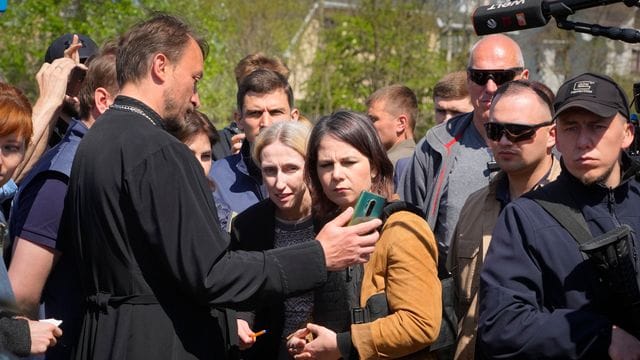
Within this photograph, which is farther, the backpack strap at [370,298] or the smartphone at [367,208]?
the backpack strap at [370,298]

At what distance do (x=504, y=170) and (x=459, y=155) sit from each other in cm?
86

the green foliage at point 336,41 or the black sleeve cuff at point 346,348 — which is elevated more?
the green foliage at point 336,41

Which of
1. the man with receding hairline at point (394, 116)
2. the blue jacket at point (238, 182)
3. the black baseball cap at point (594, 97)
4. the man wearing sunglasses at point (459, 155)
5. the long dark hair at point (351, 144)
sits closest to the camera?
the black baseball cap at point (594, 97)

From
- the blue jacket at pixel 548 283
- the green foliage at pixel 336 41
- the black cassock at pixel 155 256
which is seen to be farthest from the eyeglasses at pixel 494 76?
the green foliage at pixel 336 41

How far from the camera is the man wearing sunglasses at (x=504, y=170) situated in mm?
4195

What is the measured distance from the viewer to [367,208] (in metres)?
3.75

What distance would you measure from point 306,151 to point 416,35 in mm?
15097

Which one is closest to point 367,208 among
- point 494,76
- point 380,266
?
point 380,266

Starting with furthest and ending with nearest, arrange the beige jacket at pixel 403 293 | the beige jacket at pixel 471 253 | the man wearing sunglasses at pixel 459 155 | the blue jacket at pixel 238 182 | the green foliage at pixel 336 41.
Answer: the green foliage at pixel 336 41 < the blue jacket at pixel 238 182 < the man wearing sunglasses at pixel 459 155 < the beige jacket at pixel 471 253 < the beige jacket at pixel 403 293

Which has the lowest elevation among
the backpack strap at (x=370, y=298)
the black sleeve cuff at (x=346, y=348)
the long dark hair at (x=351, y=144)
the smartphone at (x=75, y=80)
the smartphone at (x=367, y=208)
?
the black sleeve cuff at (x=346, y=348)

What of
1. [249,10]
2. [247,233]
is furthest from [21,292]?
[249,10]

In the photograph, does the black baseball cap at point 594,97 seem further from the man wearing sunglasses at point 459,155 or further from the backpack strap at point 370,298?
the man wearing sunglasses at point 459,155

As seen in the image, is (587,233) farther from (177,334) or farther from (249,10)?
(249,10)

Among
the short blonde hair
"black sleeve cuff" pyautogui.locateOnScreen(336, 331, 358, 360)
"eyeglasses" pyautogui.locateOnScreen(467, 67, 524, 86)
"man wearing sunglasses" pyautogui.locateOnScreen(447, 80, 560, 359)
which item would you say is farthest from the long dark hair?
"eyeglasses" pyautogui.locateOnScreen(467, 67, 524, 86)
